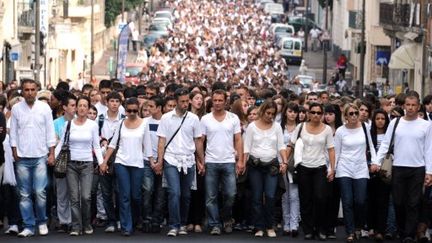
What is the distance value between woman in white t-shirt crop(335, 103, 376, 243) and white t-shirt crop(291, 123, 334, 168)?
5.7 inches

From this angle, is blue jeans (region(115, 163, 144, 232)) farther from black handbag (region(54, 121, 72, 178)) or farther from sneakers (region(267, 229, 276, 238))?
sneakers (region(267, 229, 276, 238))

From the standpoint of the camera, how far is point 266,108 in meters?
19.2

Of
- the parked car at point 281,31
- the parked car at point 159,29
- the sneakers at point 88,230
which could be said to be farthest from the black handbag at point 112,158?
the parked car at point 281,31

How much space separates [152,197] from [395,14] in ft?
146

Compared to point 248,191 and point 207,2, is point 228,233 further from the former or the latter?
point 207,2

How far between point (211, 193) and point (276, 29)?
80.1 m

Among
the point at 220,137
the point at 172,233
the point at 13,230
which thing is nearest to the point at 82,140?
the point at 13,230

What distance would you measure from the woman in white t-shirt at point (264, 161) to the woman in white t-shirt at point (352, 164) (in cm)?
68

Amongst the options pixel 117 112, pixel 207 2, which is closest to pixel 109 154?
pixel 117 112

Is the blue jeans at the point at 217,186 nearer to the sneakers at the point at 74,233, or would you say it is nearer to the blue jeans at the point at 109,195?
the blue jeans at the point at 109,195

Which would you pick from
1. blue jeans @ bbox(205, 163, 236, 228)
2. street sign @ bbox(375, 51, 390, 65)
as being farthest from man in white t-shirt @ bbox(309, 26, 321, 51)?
blue jeans @ bbox(205, 163, 236, 228)

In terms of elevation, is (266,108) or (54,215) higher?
(266,108)

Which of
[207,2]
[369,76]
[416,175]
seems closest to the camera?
[416,175]

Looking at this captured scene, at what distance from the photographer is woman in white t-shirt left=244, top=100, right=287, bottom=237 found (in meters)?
19.4
